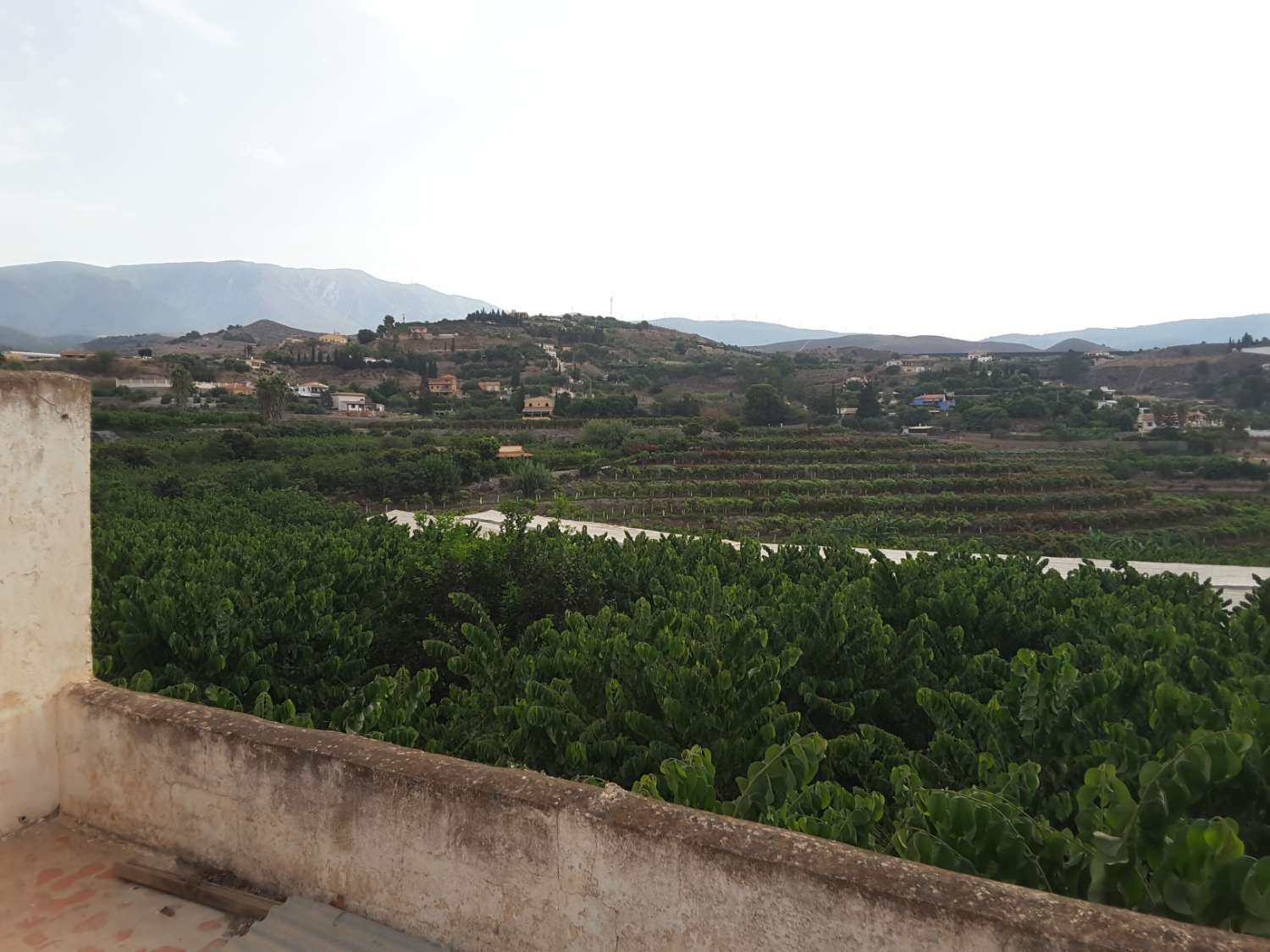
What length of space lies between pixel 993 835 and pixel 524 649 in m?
5.40

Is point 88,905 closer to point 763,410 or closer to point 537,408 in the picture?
point 763,410

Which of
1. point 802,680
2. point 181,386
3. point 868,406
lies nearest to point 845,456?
point 868,406

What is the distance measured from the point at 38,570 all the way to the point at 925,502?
34.7 m

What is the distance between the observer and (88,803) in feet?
12.0

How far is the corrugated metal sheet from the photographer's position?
2846 mm

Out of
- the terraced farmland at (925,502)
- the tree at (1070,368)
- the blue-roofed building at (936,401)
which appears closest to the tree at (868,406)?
the blue-roofed building at (936,401)

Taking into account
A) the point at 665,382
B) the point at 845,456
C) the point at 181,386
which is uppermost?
the point at 665,382

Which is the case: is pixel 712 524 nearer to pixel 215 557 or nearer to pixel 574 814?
pixel 215 557

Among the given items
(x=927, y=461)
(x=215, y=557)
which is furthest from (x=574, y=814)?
(x=927, y=461)

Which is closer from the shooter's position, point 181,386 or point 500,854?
point 500,854

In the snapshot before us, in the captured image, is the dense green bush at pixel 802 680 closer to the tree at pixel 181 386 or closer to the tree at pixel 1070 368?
the tree at pixel 181 386

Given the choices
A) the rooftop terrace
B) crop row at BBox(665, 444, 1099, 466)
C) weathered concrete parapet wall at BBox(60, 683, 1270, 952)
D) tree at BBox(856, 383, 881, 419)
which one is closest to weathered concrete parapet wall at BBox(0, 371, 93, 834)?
the rooftop terrace

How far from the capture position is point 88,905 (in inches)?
124

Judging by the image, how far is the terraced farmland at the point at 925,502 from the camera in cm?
2880
